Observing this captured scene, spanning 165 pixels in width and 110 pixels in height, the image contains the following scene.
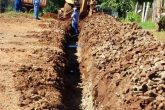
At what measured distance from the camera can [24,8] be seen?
30.3 m

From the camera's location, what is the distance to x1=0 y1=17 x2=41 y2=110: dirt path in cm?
766

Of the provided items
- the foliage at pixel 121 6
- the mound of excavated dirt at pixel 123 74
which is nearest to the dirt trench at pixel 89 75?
the mound of excavated dirt at pixel 123 74

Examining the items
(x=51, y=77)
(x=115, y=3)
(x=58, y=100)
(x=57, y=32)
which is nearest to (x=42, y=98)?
(x=58, y=100)

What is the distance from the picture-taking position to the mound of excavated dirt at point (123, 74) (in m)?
6.89

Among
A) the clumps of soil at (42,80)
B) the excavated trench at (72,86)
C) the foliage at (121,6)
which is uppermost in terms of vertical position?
the foliage at (121,6)

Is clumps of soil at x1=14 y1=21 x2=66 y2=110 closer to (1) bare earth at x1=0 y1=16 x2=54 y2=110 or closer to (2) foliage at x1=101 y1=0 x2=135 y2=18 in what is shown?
(1) bare earth at x1=0 y1=16 x2=54 y2=110

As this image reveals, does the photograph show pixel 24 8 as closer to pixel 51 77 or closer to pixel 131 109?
pixel 51 77

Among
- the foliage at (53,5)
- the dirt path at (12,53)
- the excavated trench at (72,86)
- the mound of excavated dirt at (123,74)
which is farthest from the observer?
the foliage at (53,5)

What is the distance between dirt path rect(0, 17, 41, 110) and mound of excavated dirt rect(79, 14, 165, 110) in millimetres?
1460

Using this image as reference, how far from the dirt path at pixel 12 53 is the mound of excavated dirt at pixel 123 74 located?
1460mm

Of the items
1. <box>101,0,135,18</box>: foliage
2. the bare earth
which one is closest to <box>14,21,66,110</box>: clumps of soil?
the bare earth

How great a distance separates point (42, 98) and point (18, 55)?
166 inches

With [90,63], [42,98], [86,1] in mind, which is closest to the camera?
[42,98]

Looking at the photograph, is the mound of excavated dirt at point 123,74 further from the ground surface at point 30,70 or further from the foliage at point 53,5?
the foliage at point 53,5
